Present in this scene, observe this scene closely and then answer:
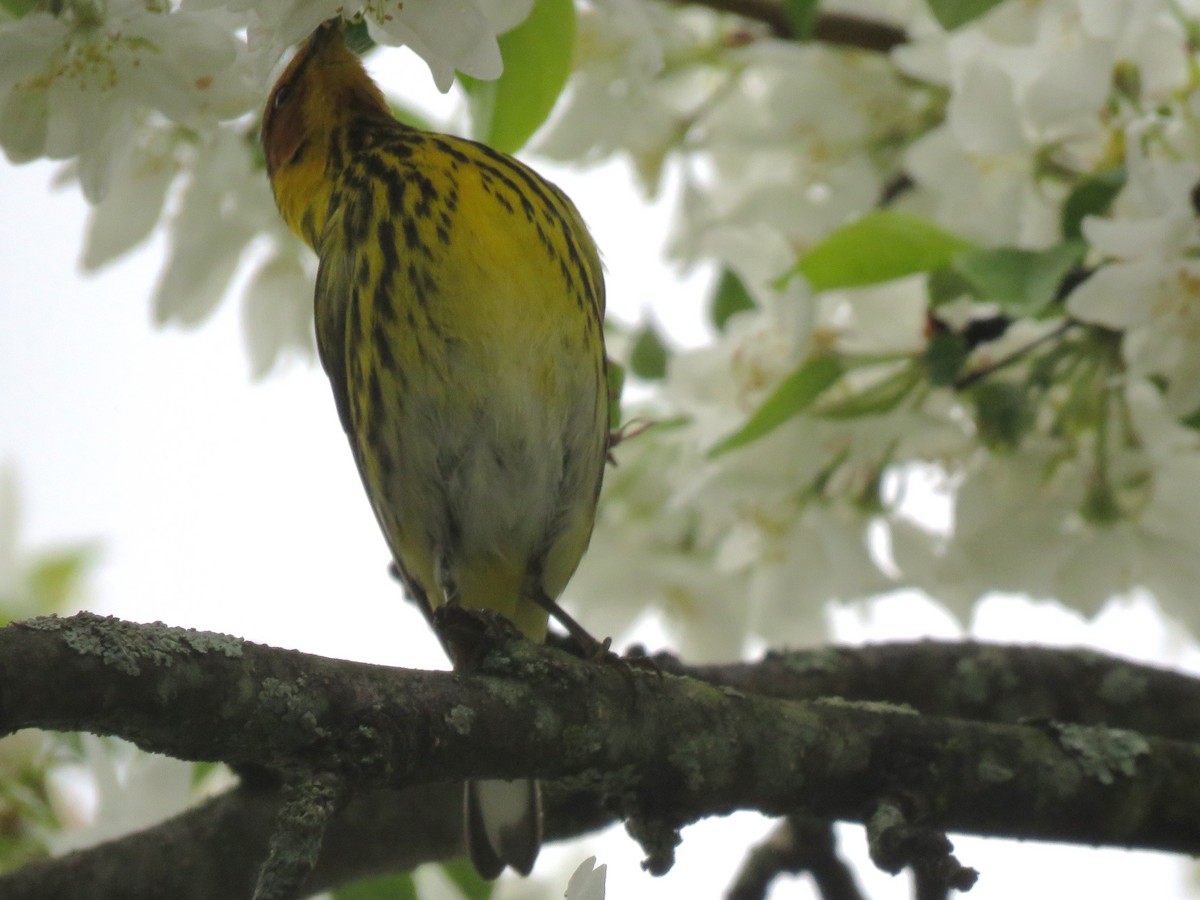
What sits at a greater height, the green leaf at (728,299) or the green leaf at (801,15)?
the green leaf at (728,299)

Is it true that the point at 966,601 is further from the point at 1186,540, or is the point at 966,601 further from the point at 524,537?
the point at 524,537

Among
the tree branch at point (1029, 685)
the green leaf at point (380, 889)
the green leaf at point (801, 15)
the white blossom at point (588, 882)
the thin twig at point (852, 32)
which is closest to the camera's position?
the white blossom at point (588, 882)

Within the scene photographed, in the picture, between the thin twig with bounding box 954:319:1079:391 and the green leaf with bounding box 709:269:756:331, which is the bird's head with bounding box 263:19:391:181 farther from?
the thin twig with bounding box 954:319:1079:391

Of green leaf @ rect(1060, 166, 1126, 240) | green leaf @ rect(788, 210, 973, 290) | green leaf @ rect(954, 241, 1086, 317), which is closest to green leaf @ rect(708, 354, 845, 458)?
green leaf @ rect(788, 210, 973, 290)

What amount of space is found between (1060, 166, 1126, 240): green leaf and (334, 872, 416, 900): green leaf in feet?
4.99

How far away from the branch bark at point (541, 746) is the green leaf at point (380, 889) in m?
0.03

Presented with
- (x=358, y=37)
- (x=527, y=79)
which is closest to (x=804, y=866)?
(x=527, y=79)

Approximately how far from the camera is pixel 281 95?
3090 millimetres

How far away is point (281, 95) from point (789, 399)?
4.16 ft

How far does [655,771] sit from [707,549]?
1.25m

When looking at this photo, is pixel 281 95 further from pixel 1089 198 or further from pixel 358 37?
pixel 1089 198

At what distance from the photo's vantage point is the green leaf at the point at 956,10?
85.7 inches

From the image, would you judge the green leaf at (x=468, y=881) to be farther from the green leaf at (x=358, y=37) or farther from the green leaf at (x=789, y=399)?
the green leaf at (x=358, y=37)

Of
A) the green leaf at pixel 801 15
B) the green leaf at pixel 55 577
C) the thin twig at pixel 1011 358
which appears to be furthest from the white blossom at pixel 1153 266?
the green leaf at pixel 55 577
